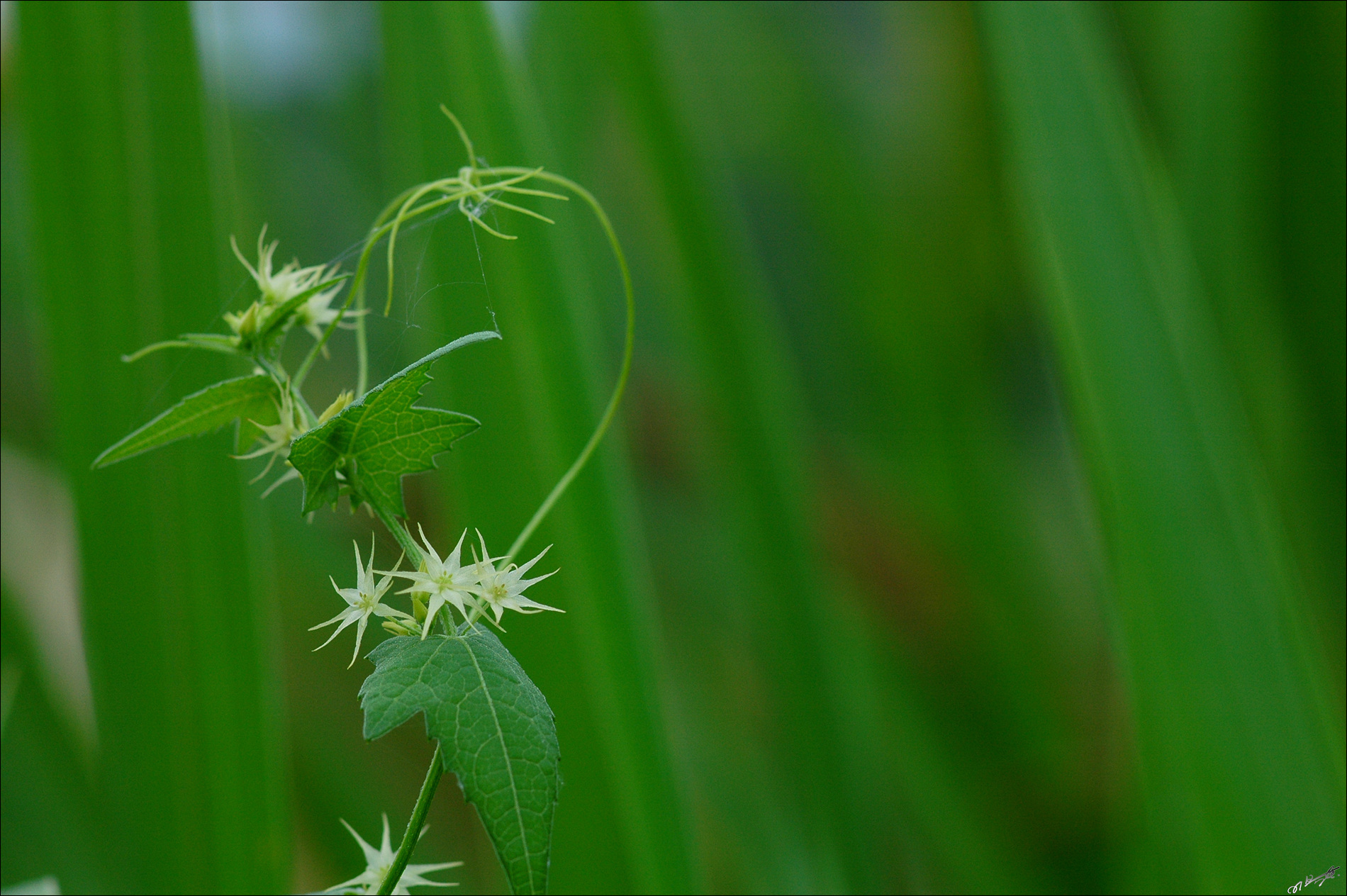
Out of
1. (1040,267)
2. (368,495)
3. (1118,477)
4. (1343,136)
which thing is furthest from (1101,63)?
(368,495)

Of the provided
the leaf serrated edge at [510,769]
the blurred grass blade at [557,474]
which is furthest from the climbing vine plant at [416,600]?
the blurred grass blade at [557,474]

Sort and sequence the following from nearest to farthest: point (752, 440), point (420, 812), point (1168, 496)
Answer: point (420, 812) → point (1168, 496) → point (752, 440)

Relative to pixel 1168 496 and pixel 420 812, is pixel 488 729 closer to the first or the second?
pixel 420 812

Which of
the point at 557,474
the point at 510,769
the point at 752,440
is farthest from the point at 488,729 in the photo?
the point at 752,440

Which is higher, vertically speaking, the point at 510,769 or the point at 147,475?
the point at 147,475

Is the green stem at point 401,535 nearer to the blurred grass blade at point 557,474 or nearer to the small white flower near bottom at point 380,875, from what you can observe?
the small white flower near bottom at point 380,875
